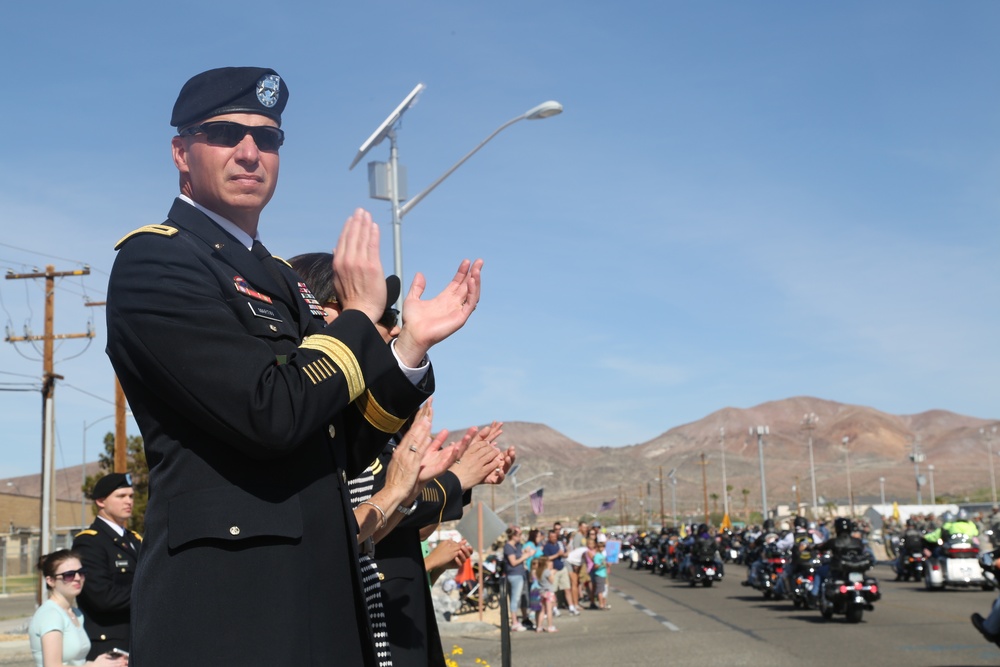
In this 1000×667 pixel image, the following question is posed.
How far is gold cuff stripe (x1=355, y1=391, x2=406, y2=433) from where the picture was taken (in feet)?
7.55

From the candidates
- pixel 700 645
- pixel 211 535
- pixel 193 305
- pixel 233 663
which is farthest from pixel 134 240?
pixel 700 645

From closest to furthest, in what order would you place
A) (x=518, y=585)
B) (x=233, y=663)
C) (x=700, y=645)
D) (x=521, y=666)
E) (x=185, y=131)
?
(x=233, y=663)
(x=185, y=131)
(x=521, y=666)
(x=700, y=645)
(x=518, y=585)

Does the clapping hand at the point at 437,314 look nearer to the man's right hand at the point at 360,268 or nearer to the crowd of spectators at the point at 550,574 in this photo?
the man's right hand at the point at 360,268

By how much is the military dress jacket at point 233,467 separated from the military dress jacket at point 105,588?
4583mm

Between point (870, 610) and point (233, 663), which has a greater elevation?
point (233, 663)

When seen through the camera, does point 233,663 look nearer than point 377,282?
Yes

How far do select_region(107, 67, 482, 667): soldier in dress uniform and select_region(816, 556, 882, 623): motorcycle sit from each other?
1883cm

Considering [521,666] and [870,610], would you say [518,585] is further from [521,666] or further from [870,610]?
[521,666]

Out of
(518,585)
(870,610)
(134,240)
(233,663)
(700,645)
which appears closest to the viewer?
(233,663)

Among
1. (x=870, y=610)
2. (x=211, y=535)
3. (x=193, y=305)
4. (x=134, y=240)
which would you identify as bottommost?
(x=870, y=610)

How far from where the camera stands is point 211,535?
6.70 feet

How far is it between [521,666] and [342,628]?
13.6 m

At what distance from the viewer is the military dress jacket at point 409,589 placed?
351 centimetres

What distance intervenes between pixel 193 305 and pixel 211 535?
40 centimetres
